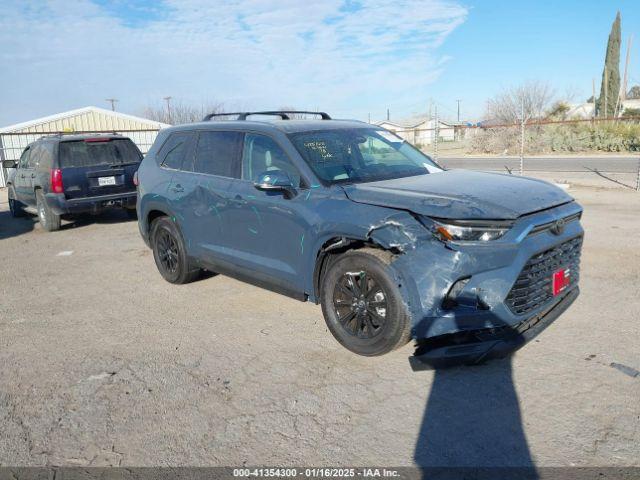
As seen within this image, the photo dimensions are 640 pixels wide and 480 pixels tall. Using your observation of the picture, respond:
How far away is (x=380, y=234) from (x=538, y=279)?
3.67 feet

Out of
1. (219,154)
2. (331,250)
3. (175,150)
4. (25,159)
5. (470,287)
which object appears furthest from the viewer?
(25,159)

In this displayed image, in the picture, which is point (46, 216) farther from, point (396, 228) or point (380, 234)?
point (396, 228)

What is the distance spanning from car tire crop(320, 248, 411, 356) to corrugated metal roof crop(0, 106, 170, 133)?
938 inches

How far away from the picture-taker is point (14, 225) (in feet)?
37.6

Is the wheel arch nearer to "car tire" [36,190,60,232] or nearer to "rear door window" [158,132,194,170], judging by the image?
"rear door window" [158,132,194,170]

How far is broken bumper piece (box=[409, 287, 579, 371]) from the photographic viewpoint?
3379 mm

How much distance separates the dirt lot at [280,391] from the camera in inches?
115

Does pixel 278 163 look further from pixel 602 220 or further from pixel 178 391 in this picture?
pixel 602 220

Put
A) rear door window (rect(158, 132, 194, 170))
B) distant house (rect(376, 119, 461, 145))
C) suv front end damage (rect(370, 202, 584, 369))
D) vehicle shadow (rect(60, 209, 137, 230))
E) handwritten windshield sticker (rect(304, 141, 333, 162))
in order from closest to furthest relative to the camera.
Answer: suv front end damage (rect(370, 202, 584, 369))
handwritten windshield sticker (rect(304, 141, 333, 162))
rear door window (rect(158, 132, 194, 170))
vehicle shadow (rect(60, 209, 137, 230))
distant house (rect(376, 119, 461, 145))

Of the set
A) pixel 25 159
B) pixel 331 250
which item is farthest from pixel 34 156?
pixel 331 250

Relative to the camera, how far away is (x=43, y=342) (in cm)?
461

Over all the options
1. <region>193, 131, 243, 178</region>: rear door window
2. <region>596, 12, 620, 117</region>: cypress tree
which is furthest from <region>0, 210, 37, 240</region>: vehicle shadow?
<region>596, 12, 620, 117</region>: cypress tree

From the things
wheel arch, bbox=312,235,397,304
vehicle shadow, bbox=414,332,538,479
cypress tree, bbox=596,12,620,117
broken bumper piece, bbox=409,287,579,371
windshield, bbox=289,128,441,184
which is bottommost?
vehicle shadow, bbox=414,332,538,479

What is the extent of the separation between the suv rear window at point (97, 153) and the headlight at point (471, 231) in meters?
8.15
